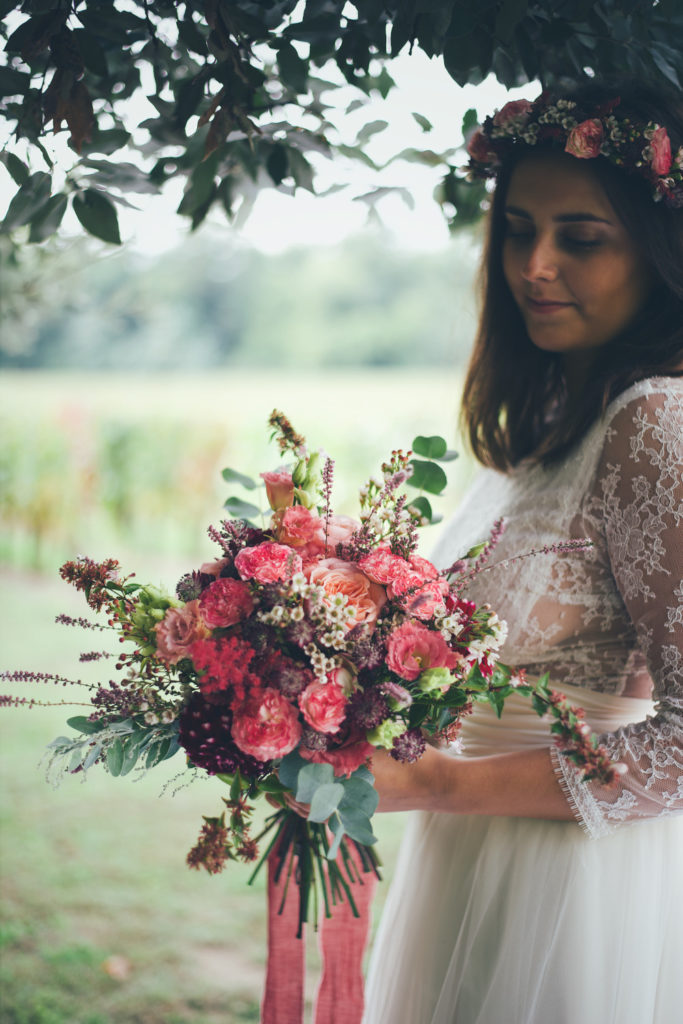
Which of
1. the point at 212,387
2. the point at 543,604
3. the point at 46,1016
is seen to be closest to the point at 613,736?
the point at 543,604

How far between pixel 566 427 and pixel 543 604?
371 millimetres

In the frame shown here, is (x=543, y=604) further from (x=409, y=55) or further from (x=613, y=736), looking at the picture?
(x=409, y=55)

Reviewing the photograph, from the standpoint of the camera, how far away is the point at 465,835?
60.7 inches

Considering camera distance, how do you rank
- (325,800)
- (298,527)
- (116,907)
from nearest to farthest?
(325,800) → (298,527) → (116,907)

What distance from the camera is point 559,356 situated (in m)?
1.92

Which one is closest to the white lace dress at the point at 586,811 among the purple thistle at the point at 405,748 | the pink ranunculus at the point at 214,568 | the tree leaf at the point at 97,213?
the purple thistle at the point at 405,748

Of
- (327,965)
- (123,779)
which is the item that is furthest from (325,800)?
(123,779)

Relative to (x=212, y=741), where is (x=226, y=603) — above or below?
above

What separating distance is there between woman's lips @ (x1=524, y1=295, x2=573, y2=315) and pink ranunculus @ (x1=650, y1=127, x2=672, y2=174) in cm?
27

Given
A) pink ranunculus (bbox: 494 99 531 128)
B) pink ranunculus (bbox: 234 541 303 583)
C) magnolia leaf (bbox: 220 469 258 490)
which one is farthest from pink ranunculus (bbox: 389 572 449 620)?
pink ranunculus (bbox: 494 99 531 128)

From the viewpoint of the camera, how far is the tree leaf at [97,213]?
143cm

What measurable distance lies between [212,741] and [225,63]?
0.96m

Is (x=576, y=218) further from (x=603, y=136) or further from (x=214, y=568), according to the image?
(x=214, y=568)

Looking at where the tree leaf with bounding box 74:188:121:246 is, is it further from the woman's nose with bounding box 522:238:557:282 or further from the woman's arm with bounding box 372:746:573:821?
the woman's arm with bounding box 372:746:573:821
